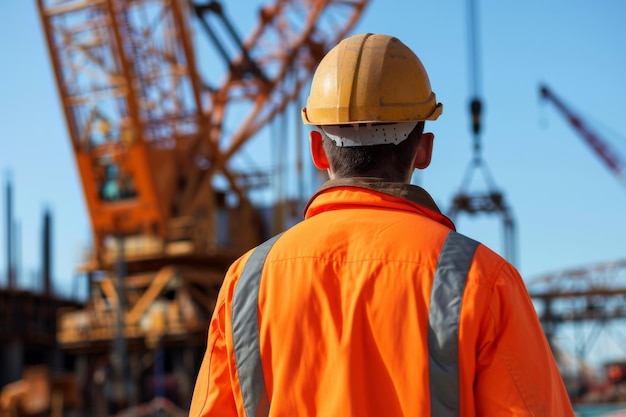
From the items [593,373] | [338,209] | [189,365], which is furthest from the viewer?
[593,373]

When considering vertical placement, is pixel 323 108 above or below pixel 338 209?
above

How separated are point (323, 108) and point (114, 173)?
35.8 meters

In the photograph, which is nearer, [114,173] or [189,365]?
[114,173]

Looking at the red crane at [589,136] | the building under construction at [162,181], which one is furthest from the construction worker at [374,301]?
the red crane at [589,136]

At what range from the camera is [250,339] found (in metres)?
2.24

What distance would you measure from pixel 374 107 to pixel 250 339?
55cm

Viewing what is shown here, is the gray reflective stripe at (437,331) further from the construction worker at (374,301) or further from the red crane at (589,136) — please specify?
the red crane at (589,136)

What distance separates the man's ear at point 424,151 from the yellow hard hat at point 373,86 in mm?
58

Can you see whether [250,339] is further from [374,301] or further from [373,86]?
[373,86]

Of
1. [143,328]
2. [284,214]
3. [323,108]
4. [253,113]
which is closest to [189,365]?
[143,328]

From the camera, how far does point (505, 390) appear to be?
2000mm

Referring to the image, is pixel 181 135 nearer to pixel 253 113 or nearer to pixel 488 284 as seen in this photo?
pixel 253 113

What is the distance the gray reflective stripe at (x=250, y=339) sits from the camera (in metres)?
2.22

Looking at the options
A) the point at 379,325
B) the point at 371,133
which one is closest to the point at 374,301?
the point at 379,325
